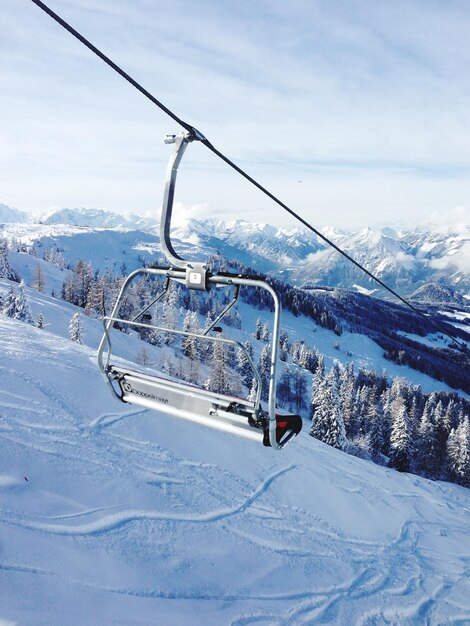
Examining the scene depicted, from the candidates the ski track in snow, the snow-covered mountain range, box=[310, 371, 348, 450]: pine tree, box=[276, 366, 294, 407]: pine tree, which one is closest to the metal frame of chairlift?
the snow-covered mountain range

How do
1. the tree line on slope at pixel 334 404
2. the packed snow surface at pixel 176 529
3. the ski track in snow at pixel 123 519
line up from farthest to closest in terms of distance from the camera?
the tree line on slope at pixel 334 404 → the ski track in snow at pixel 123 519 → the packed snow surface at pixel 176 529

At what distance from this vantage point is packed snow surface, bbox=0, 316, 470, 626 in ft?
26.8

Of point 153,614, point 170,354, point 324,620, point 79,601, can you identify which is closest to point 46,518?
point 79,601

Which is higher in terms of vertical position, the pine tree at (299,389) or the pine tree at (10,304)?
the pine tree at (10,304)

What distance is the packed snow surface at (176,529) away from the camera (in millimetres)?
8180

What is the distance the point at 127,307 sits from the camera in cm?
7394

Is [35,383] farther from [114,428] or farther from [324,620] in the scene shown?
[324,620]

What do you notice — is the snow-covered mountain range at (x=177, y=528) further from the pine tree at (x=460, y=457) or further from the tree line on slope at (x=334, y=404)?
the pine tree at (x=460, y=457)

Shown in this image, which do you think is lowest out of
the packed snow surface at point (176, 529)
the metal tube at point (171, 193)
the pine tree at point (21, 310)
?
the pine tree at point (21, 310)

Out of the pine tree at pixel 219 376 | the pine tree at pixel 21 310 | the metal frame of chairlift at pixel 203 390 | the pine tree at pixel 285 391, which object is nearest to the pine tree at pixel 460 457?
the pine tree at pixel 219 376

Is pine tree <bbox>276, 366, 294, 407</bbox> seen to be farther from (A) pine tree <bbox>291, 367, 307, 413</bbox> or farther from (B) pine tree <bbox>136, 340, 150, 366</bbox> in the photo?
(B) pine tree <bbox>136, 340, 150, 366</bbox>

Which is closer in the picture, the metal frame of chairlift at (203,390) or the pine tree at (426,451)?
the metal frame of chairlift at (203,390)

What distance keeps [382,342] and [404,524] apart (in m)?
178

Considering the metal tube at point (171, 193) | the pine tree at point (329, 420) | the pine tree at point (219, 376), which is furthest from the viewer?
the pine tree at point (219, 376)
